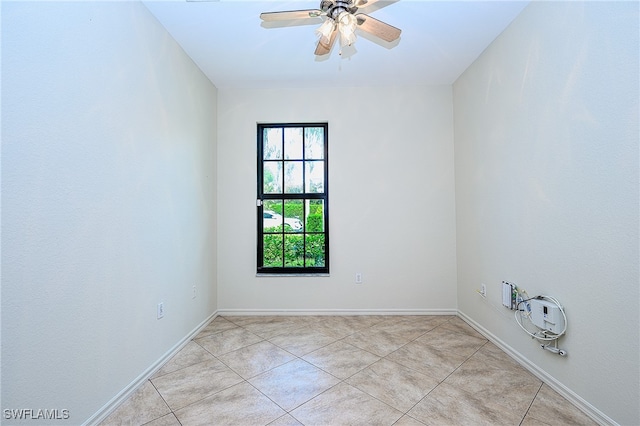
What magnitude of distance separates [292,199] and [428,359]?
2.04 metres

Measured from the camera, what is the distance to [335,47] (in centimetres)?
239

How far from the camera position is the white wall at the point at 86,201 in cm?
111

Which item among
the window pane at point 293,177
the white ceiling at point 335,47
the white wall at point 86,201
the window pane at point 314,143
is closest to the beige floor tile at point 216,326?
the white wall at point 86,201

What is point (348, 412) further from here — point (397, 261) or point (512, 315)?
point (397, 261)

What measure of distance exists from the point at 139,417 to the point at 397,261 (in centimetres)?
251

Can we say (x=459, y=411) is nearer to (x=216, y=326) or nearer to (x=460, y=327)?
(x=460, y=327)

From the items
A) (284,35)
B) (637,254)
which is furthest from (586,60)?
(284,35)

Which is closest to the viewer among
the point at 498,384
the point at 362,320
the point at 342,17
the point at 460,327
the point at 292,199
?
the point at 342,17

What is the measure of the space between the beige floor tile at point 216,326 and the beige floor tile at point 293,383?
0.98 meters

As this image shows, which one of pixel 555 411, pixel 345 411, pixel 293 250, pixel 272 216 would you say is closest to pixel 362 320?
pixel 293 250

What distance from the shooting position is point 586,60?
1.48 m

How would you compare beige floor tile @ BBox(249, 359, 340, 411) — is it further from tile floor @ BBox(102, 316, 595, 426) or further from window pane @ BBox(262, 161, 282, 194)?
window pane @ BBox(262, 161, 282, 194)

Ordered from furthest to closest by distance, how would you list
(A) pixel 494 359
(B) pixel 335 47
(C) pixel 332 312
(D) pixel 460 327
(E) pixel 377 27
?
(C) pixel 332 312
(D) pixel 460 327
(B) pixel 335 47
(A) pixel 494 359
(E) pixel 377 27

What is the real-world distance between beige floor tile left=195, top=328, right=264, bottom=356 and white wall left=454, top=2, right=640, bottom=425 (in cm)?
217
